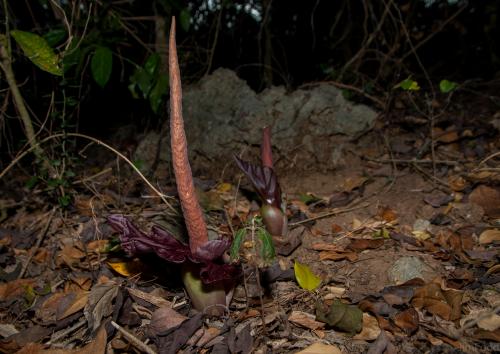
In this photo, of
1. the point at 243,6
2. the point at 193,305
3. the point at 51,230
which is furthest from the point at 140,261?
the point at 243,6

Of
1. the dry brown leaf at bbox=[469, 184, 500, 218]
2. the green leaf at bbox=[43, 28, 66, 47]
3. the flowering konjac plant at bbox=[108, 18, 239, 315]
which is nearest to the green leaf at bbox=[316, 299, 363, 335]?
the flowering konjac plant at bbox=[108, 18, 239, 315]

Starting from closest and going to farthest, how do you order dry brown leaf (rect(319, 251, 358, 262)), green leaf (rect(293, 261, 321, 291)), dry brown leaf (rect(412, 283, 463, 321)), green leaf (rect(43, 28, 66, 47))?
dry brown leaf (rect(412, 283, 463, 321)), green leaf (rect(293, 261, 321, 291)), dry brown leaf (rect(319, 251, 358, 262)), green leaf (rect(43, 28, 66, 47))

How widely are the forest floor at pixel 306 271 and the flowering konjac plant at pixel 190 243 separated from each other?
0.09m

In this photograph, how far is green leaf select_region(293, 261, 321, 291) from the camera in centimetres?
141

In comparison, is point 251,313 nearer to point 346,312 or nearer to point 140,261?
point 346,312

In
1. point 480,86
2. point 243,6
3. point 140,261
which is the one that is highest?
point 243,6

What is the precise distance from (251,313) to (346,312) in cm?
31

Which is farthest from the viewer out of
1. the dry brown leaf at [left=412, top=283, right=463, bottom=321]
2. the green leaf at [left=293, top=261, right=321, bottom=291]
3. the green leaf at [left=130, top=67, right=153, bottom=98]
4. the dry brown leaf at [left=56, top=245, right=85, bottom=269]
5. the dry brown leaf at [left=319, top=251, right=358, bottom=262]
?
the green leaf at [left=130, top=67, right=153, bottom=98]

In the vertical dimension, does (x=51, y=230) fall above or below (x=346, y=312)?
above

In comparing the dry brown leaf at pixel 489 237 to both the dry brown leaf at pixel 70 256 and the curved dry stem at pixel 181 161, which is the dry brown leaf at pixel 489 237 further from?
the dry brown leaf at pixel 70 256

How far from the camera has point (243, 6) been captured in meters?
3.49

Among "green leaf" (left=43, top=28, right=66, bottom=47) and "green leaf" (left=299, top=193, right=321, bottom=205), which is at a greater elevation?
"green leaf" (left=43, top=28, right=66, bottom=47)

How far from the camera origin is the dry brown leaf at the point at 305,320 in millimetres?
1262

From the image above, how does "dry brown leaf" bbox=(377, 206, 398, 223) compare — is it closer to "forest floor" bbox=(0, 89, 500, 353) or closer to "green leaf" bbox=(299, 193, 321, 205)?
"forest floor" bbox=(0, 89, 500, 353)
